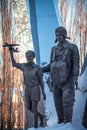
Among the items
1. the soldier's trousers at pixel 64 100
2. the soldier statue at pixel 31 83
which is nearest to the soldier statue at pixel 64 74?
the soldier's trousers at pixel 64 100

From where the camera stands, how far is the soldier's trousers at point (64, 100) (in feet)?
18.3

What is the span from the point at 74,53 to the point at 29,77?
2.97ft

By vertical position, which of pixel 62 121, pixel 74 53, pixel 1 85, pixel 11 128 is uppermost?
pixel 74 53

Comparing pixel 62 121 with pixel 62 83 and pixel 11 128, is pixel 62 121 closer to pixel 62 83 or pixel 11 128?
pixel 62 83

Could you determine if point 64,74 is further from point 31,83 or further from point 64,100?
point 31,83

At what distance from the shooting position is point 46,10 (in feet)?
31.7

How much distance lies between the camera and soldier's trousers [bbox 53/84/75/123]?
18.3 ft

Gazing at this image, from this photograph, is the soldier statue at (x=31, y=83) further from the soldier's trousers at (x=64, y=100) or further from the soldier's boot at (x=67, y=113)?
the soldier's boot at (x=67, y=113)

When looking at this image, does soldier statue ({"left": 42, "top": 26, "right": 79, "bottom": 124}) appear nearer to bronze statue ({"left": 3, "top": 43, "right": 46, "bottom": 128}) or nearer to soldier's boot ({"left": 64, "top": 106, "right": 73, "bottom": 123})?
soldier's boot ({"left": 64, "top": 106, "right": 73, "bottom": 123})

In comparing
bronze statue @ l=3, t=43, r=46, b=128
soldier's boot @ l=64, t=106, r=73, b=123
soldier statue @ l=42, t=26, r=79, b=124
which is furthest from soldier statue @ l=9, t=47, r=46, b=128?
soldier's boot @ l=64, t=106, r=73, b=123

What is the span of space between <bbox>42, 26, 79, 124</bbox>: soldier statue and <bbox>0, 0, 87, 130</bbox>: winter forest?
242 mm

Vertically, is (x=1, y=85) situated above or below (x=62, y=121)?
below

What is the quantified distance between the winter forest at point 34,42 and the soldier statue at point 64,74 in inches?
9.5

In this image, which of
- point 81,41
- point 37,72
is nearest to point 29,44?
point 81,41
